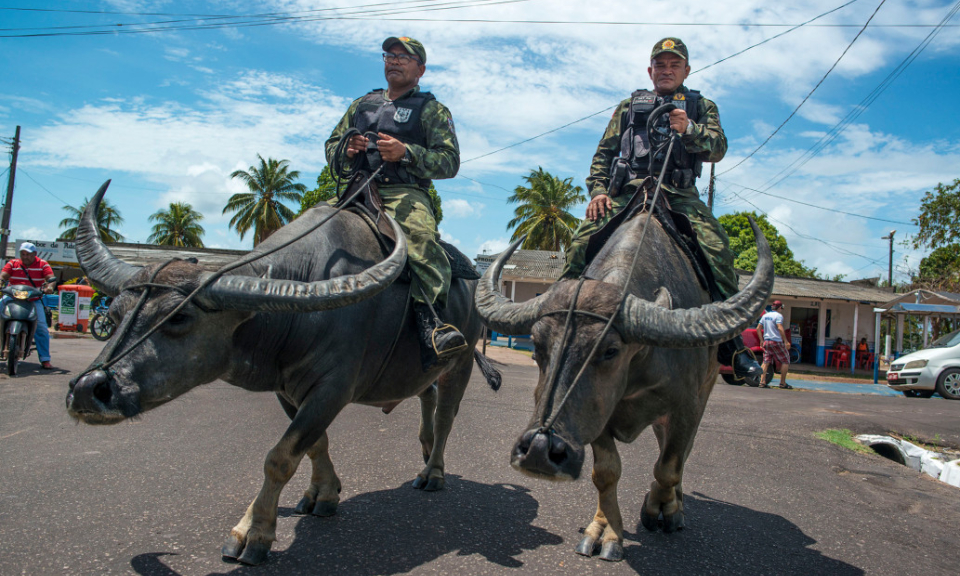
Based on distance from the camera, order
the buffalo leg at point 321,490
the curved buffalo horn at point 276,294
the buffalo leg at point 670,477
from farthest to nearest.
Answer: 1. the buffalo leg at point 321,490
2. the buffalo leg at point 670,477
3. the curved buffalo horn at point 276,294

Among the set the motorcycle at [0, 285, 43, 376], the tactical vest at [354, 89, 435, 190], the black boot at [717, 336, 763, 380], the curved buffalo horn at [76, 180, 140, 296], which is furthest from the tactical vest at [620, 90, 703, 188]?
the motorcycle at [0, 285, 43, 376]

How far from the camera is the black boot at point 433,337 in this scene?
4.20m

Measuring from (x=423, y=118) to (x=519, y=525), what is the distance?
3.16 metres

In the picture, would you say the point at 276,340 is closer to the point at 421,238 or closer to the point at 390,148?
the point at 421,238

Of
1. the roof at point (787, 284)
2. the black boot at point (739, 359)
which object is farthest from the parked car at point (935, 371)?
the black boot at point (739, 359)

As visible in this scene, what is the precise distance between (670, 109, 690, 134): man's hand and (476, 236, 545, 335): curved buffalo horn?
5.67 ft

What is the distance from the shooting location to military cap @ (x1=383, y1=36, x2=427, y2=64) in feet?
16.7

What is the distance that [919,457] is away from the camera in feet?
Result: 25.3

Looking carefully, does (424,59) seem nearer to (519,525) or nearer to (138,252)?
(519,525)

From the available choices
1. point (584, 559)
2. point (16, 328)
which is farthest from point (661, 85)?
point (16, 328)

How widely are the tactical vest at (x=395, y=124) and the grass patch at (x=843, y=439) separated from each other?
6.17 metres

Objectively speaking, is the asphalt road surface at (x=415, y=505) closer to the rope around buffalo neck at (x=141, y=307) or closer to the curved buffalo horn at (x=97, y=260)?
the rope around buffalo neck at (x=141, y=307)

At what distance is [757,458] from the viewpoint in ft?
21.9

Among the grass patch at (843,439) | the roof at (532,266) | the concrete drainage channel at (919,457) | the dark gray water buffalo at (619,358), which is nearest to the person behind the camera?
the dark gray water buffalo at (619,358)
